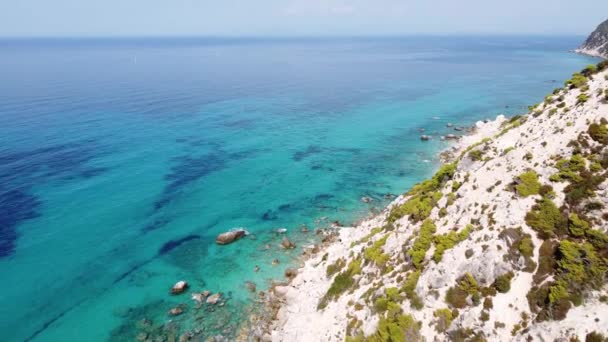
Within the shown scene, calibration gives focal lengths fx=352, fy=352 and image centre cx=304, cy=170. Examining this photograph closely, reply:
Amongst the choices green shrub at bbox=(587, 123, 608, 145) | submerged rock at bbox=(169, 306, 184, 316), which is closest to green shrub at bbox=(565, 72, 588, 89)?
green shrub at bbox=(587, 123, 608, 145)

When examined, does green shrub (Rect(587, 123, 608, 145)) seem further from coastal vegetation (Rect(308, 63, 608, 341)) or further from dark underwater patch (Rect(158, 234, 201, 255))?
dark underwater patch (Rect(158, 234, 201, 255))

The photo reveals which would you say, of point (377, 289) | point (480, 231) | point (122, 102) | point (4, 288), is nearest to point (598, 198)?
point (480, 231)

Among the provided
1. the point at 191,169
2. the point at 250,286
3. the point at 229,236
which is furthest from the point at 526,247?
the point at 191,169

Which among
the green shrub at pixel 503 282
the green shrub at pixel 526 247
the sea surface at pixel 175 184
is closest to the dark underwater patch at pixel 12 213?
the sea surface at pixel 175 184

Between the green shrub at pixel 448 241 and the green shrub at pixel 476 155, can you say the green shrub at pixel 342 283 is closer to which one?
the green shrub at pixel 448 241

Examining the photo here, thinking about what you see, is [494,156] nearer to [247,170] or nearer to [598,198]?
[598,198]
